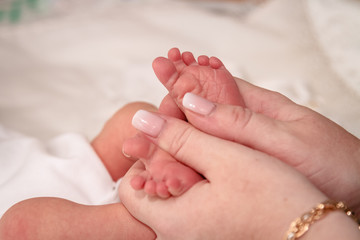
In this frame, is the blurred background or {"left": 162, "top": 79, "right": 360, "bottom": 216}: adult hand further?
the blurred background

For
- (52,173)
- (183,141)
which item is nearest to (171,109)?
(183,141)

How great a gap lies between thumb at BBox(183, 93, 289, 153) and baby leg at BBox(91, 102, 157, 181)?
33 cm

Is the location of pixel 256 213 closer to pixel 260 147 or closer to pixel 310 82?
pixel 260 147

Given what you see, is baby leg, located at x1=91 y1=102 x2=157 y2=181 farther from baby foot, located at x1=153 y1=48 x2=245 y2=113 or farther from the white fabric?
baby foot, located at x1=153 y1=48 x2=245 y2=113

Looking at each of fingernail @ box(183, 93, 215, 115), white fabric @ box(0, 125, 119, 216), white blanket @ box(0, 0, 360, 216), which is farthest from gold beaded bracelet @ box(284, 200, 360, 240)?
white blanket @ box(0, 0, 360, 216)

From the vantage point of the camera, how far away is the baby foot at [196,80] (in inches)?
28.0

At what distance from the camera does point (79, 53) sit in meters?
1.54

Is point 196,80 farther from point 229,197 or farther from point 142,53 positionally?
point 142,53

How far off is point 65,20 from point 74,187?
104cm

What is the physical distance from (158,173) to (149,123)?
0.29ft

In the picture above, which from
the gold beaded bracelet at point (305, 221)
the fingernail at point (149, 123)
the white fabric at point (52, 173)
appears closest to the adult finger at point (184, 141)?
the fingernail at point (149, 123)

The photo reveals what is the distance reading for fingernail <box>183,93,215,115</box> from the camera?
661 millimetres

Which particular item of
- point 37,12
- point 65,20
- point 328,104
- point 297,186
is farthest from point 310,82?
point 37,12

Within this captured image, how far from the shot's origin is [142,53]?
1.55m
